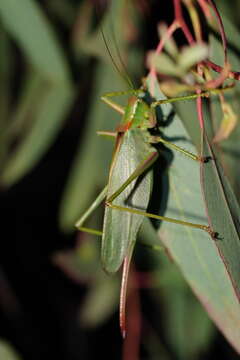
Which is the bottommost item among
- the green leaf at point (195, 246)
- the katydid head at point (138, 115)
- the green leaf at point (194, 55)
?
the green leaf at point (195, 246)

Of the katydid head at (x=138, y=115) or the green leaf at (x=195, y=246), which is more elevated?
the katydid head at (x=138, y=115)

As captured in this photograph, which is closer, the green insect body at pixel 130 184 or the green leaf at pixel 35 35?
the green insect body at pixel 130 184

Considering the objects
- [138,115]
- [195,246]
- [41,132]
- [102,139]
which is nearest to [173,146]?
[138,115]

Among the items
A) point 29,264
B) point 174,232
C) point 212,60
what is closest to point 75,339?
point 29,264

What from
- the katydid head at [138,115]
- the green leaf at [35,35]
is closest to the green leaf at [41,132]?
the green leaf at [35,35]

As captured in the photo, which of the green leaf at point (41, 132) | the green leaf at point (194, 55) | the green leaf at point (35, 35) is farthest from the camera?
the green leaf at point (41, 132)

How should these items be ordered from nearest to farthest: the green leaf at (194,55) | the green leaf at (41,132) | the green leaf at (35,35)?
the green leaf at (194,55) → the green leaf at (35,35) → the green leaf at (41,132)

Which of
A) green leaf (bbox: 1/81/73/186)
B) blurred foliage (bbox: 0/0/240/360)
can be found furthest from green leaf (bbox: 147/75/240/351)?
green leaf (bbox: 1/81/73/186)

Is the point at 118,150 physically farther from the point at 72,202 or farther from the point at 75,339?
the point at 75,339

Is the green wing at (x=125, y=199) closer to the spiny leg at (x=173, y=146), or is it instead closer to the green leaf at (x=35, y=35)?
the spiny leg at (x=173, y=146)
